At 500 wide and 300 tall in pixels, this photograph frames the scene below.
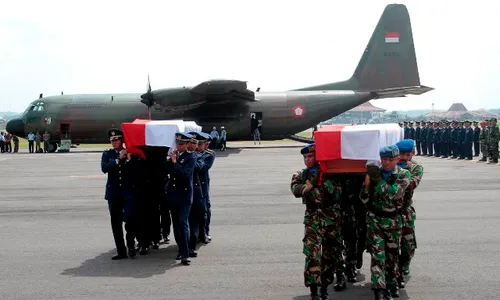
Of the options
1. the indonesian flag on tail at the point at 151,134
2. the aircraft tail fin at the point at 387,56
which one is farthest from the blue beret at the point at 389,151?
the aircraft tail fin at the point at 387,56

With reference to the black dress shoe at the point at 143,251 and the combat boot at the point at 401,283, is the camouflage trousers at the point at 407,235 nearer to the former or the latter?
the combat boot at the point at 401,283

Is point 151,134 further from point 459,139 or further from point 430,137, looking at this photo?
point 430,137

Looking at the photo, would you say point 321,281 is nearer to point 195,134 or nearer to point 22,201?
point 195,134

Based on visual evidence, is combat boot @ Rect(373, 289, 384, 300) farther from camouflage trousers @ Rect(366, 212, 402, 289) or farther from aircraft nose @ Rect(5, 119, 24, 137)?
aircraft nose @ Rect(5, 119, 24, 137)

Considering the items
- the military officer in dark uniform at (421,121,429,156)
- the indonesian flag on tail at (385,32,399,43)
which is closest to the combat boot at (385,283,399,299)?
the military officer in dark uniform at (421,121,429,156)

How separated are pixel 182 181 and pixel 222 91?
20.6 m

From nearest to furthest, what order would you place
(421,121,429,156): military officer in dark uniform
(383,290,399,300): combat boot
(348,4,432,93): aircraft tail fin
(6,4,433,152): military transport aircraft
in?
(383,290,399,300): combat boot, (421,121,429,156): military officer in dark uniform, (6,4,433,152): military transport aircraft, (348,4,432,93): aircraft tail fin

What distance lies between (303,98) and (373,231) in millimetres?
24967

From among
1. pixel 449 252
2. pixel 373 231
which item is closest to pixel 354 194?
pixel 373 231

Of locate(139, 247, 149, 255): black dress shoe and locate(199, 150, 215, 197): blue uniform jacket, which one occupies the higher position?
locate(199, 150, 215, 197): blue uniform jacket

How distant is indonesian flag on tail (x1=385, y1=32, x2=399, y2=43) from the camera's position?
3302 cm

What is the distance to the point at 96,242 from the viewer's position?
371 inches

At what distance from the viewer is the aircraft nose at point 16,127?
1235 inches

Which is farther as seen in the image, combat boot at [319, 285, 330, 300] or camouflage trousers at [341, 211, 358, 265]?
camouflage trousers at [341, 211, 358, 265]
